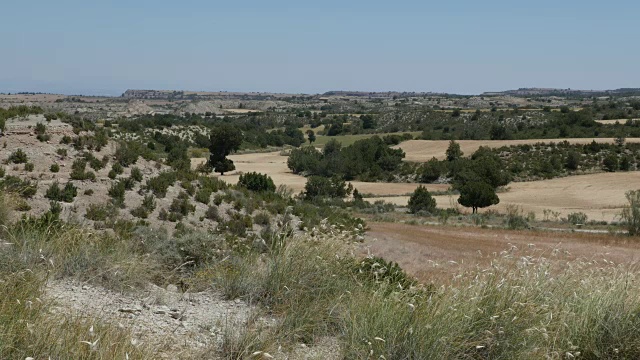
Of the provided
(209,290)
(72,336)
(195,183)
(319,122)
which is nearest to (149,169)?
(195,183)

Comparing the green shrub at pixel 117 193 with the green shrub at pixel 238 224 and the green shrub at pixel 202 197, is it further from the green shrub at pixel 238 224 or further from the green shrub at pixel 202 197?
the green shrub at pixel 238 224

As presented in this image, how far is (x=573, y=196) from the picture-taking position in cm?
6456

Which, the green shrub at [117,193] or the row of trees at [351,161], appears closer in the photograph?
the green shrub at [117,193]

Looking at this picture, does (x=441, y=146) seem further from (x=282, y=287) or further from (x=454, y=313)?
(x=454, y=313)

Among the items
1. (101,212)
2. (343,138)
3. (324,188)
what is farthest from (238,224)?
(343,138)

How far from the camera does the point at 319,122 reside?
522 ft

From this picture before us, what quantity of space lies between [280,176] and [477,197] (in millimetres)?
32200

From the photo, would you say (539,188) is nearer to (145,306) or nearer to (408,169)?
(408,169)

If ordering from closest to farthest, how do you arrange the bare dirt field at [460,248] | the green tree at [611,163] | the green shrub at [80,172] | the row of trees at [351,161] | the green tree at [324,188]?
the bare dirt field at [460,248] → the green shrub at [80,172] → the green tree at [324,188] → the green tree at [611,163] → the row of trees at [351,161]

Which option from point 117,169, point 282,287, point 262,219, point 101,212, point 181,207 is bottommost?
point 262,219

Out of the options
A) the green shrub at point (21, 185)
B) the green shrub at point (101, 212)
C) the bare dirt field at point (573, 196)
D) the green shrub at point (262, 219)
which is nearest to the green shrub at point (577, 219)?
the bare dirt field at point (573, 196)

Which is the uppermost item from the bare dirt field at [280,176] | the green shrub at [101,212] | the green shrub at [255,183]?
the green shrub at [101,212]

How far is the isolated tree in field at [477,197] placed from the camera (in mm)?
53031

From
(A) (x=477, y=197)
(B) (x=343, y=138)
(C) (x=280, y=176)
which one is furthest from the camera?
(B) (x=343, y=138)
